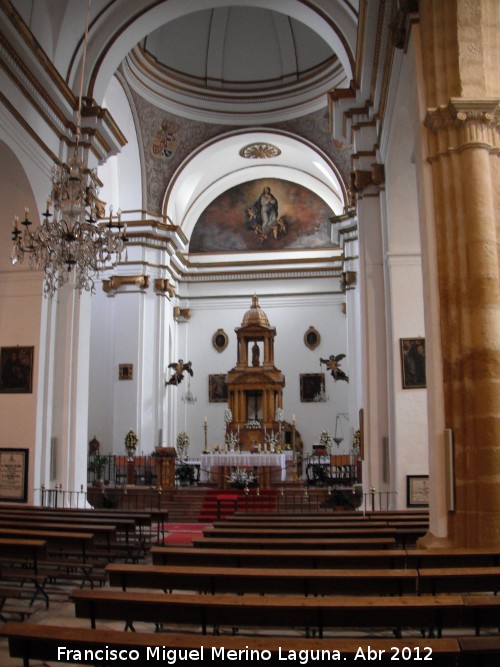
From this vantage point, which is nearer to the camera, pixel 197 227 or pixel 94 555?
pixel 94 555

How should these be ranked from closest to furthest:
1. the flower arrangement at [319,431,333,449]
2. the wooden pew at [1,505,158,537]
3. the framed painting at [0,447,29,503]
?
the wooden pew at [1,505,158,537] → the framed painting at [0,447,29,503] → the flower arrangement at [319,431,333,449]

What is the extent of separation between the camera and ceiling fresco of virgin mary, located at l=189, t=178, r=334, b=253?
23516 mm

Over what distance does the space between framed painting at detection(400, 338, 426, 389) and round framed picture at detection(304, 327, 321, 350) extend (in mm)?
12798

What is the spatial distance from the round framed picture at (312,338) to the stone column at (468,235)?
53.7 ft

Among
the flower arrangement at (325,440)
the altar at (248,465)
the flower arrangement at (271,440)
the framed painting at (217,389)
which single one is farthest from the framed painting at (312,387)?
the altar at (248,465)

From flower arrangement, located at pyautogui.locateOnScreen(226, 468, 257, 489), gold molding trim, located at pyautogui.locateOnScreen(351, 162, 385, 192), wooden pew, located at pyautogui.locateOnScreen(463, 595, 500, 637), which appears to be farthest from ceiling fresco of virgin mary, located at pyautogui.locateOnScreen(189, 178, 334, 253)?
wooden pew, located at pyautogui.locateOnScreen(463, 595, 500, 637)

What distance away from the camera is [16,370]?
1080 cm

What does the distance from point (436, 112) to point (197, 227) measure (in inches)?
720

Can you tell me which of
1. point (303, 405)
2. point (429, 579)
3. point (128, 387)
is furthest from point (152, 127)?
point (429, 579)

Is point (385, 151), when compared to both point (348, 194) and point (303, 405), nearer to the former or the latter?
point (348, 194)

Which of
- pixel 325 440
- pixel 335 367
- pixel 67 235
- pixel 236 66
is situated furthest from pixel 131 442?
pixel 236 66

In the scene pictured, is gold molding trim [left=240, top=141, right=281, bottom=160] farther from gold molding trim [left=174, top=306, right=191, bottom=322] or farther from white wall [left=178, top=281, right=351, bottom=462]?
gold molding trim [left=174, top=306, right=191, bottom=322]

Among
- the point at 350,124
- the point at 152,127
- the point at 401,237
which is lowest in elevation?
the point at 401,237

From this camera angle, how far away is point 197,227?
78.7ft
